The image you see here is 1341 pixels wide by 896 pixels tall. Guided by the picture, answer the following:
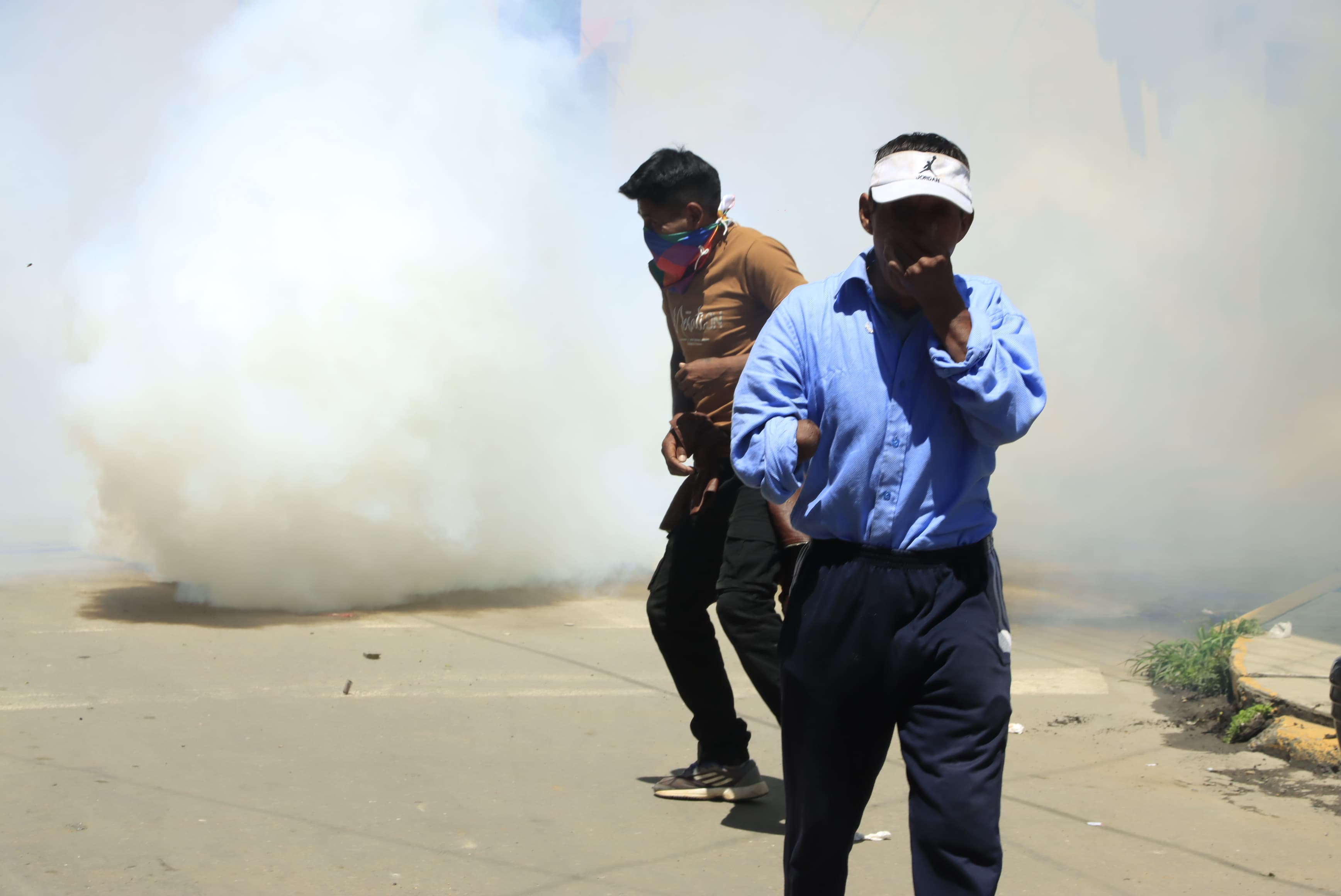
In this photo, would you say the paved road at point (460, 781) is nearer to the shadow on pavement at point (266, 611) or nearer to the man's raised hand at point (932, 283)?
the shadow on pavement at point (266, 611)

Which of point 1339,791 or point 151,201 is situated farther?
point 151,201

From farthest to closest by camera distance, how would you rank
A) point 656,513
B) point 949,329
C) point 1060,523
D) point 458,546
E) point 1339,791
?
point 1060,523, point 656,513, point 458,546, point 1339,791, point 949,329

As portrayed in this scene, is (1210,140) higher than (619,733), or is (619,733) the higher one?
(1210,140)

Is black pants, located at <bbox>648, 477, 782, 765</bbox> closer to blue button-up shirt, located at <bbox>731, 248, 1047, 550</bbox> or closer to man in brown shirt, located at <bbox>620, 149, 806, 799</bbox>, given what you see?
man in brown shirt, located at <bbox>620, 149, 806, 799</bbox>

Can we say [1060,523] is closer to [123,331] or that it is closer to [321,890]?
[123,331]

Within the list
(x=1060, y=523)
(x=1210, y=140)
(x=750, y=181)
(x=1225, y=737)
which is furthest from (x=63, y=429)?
(x=1210, y=140)

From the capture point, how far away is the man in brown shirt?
333 centimetres

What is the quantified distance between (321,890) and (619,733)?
5.51 ft

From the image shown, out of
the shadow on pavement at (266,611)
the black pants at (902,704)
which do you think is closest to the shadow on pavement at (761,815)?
the black pants at (902,704)

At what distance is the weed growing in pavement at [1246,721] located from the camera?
4.34 metres

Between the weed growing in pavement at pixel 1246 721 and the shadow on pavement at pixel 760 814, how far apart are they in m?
1.67

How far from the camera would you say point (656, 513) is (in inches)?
323

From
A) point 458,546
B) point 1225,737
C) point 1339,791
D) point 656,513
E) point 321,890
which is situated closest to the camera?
point 321,890

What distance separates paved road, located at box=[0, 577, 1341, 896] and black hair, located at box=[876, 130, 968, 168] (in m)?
1.77
